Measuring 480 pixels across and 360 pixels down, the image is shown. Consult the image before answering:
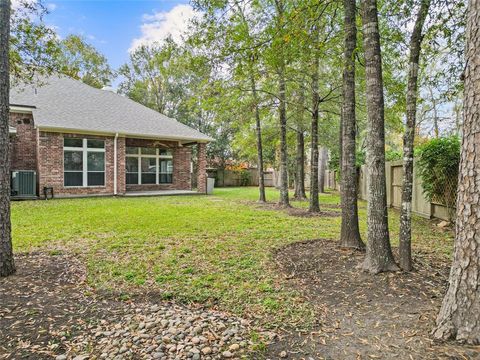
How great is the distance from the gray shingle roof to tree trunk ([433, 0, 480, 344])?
13818 millimetres

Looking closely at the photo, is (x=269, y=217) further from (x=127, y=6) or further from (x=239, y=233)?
(x=127, y=6)

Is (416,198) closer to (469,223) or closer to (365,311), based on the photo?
(365,311)

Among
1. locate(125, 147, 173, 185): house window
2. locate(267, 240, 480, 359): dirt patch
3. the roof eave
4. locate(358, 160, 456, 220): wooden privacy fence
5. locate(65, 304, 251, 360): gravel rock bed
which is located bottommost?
locate(65, 304, 251, 360): gravel rock bed

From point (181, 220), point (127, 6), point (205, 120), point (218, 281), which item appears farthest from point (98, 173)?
point (205, 120)

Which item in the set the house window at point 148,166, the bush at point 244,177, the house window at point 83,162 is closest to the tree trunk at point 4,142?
the house window at point 83,162

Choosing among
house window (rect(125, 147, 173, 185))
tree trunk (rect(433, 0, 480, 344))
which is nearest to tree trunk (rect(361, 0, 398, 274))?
tree trunk (rect(433, 0, 480, 344))

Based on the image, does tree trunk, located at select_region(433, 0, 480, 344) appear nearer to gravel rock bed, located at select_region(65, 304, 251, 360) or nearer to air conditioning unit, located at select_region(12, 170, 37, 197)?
gravel rock bed, located at select_region(65, 304, 251, 360)

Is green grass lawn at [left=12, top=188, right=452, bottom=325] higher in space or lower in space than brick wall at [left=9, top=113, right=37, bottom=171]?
lower

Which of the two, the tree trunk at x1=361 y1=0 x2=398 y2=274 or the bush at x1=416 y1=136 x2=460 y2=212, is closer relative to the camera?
the tree trunk at x1=361 y1=0 x2=398 y2=274

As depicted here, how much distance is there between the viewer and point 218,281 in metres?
3.78

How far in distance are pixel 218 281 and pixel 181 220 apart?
4425mm

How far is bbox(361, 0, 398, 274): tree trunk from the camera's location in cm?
373

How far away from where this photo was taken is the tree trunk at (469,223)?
87.8 inches

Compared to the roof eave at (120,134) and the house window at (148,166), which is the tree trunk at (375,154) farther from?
the house window at (148,166)
